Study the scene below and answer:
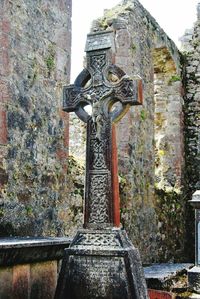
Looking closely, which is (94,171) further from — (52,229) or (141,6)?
(141,6)

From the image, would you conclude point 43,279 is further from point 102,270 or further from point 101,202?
point 101,202

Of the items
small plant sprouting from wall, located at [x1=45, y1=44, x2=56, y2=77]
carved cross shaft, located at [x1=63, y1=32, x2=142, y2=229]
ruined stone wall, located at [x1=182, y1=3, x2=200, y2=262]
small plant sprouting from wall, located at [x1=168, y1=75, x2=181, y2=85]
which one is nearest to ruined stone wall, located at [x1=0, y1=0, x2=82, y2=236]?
small plant sprouting from wall, located at [x1=45, y1=44, x2=56, y2=77]

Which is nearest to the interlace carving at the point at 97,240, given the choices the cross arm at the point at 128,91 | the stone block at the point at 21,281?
the stone block at the point at 21,281

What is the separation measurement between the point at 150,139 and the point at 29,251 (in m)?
5.75

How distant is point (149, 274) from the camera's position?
6586 mm

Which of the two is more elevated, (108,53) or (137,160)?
(108,53)

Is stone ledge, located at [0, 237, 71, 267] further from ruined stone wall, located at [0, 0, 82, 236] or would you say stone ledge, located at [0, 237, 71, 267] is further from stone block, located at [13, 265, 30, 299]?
ruined stone wall, located at [0, 0, 82, 236]

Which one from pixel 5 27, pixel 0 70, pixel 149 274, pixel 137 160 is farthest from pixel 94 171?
pixel 137 160

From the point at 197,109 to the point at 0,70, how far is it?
22.7 feet

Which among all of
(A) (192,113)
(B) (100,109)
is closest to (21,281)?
(B) (100,109)

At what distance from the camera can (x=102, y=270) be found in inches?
152

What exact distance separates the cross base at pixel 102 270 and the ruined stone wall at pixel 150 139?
12.8 feet

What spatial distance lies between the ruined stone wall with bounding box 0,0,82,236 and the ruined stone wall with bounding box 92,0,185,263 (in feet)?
5.98

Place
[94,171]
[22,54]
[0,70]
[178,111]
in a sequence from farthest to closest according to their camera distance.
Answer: [178,111]
[22,54]
[0,70]
[94,171]
